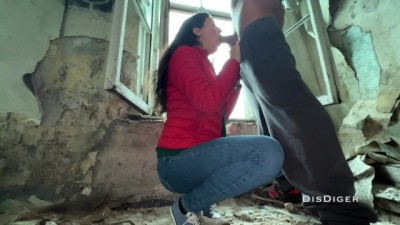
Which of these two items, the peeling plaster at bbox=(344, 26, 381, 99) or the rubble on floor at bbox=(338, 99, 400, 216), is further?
the peeling plaster at bbox=(344, 26, 381, 99)

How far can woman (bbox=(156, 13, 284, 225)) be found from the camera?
0.83m

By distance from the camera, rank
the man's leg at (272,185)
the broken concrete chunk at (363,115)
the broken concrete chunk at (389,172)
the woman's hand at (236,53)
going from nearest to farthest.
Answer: the woman's hand at (236,53) → the man's leg at (272,185) → the broken concrete chunk at (389,172) → the broken concrete chunk at (363,115)

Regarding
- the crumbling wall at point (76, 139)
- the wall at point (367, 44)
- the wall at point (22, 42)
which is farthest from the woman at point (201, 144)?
the wall at point (367, 44)

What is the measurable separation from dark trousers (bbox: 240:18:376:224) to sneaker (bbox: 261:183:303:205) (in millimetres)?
563

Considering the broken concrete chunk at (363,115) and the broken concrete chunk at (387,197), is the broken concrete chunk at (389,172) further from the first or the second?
the broken concrete chunk at (363,115)

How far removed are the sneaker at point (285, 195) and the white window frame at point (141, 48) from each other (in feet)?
3.08

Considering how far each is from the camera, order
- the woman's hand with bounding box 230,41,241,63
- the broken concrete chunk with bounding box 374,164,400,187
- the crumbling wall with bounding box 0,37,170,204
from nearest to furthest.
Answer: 1. the woman's hand with bounding box 230,41,241,63
2. the broken concrete chunk with bounding box 374,164,400,187
3. the crumbling wall with bounding box 0,37,170,204

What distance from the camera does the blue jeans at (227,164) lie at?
82 centimetres

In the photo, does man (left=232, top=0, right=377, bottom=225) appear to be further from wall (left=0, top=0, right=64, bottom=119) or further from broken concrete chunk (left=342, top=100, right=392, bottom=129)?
wall (left=0, top=0, right=64, bottom=119)

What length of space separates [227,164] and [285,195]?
80 cm

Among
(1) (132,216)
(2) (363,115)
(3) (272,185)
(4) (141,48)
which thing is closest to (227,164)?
(1) (132,216)

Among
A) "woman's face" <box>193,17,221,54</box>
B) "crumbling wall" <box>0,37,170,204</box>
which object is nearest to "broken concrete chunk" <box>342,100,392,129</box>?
"woman's face" <box>193,17,221,54</box>

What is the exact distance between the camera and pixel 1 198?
130 centimetres

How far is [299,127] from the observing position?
838 mm
